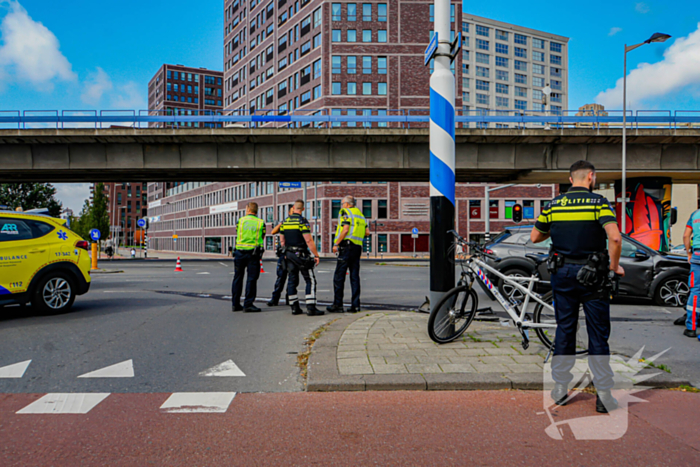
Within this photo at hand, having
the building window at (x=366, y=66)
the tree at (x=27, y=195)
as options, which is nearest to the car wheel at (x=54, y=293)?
the building window at (x=366, y=66)

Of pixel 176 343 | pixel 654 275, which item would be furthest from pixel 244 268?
pixel 654 275

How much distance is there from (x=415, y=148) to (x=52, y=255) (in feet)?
65.7

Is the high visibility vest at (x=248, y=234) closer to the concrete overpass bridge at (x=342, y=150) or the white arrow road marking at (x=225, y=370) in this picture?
the white arrow road marking at (x=225, y=370)

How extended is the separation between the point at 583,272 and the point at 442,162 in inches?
92.7

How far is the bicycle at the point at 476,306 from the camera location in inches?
219

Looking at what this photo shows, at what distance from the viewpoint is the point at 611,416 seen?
3.84 meters

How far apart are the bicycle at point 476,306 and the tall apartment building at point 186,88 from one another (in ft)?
412

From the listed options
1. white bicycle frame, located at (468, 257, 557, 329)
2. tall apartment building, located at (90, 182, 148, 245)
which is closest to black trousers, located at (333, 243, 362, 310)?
white bicycle frame, located at (468, 257, 557, 329)

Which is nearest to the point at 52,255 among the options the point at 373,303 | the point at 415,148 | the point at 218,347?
the point at 218,347

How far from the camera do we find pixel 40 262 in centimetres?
810

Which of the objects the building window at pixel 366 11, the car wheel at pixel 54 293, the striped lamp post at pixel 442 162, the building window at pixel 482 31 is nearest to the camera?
the striped lamp post at pixel 442 162

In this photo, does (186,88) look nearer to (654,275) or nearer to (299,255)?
(299,255)

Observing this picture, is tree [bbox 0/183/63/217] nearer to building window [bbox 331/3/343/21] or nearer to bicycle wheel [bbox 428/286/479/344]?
building window [bbox 331/3/343/21]

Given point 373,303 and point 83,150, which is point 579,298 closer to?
point 373,303
